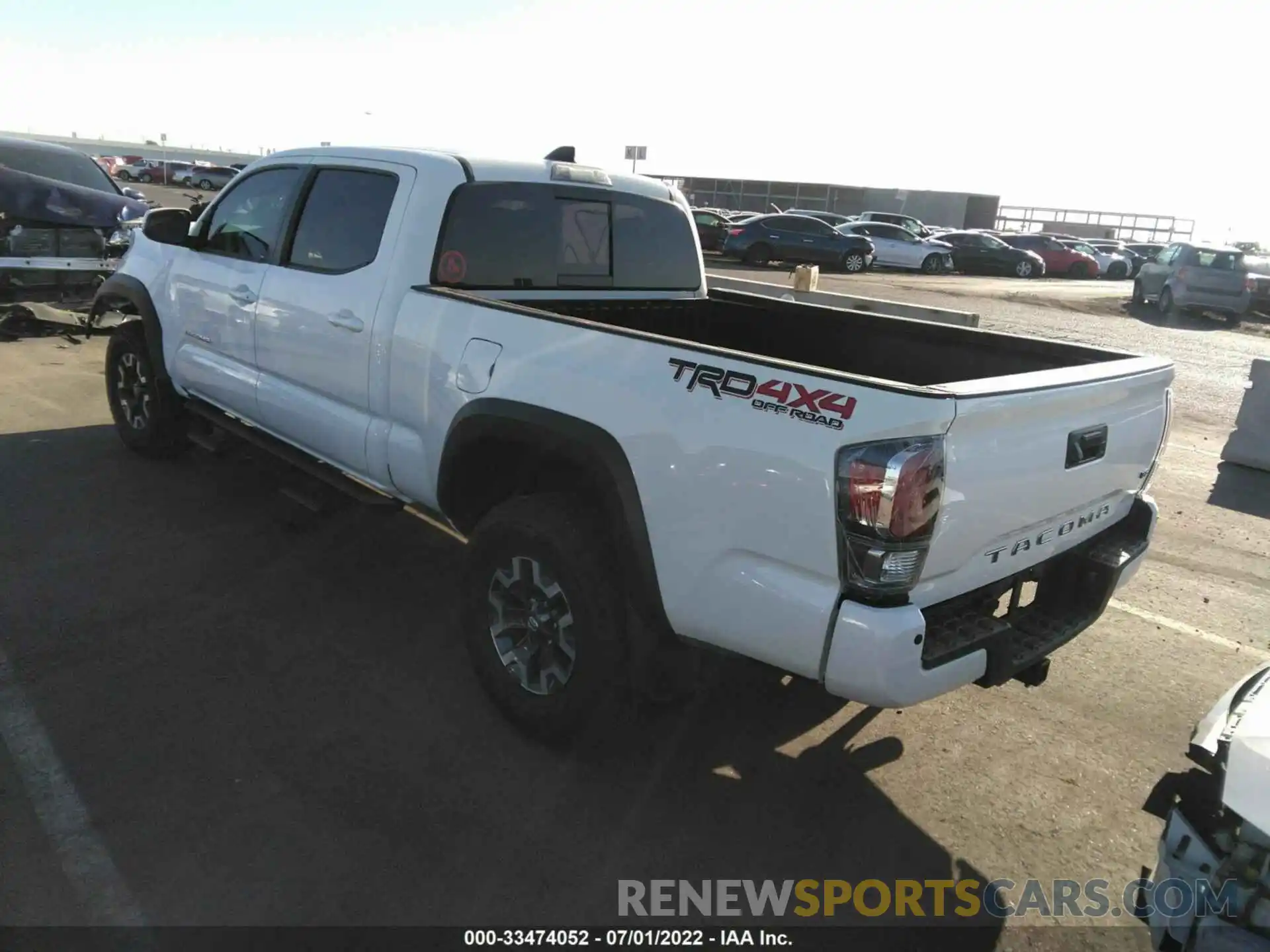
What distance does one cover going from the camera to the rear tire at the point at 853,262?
27056mm

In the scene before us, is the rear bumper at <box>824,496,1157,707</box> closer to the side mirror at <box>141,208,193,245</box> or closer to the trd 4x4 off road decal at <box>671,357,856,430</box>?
the trd 4x4 off road decal at <box>671,357,856,430</box>

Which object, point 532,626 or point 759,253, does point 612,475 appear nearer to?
point 532,626

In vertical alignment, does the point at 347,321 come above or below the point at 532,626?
above

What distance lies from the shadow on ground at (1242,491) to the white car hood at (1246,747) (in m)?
5.34

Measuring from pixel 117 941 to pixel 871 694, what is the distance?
6.96 ft

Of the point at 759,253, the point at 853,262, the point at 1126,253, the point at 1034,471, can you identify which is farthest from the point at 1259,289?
the point at 1034,471

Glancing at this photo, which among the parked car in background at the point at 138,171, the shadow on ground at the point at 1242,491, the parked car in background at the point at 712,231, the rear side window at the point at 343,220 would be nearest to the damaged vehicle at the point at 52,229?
the rear side window at the point at 343,220

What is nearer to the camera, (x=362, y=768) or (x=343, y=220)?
(x=362, y=768)

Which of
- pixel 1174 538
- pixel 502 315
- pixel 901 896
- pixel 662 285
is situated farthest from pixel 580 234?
pixel 1174 538

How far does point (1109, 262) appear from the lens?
35625mm

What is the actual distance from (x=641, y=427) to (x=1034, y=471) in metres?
1.16

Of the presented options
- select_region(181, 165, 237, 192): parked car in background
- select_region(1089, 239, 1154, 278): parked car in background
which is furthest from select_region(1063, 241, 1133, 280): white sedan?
select_region(181, 165, 237, 192): parked car in background

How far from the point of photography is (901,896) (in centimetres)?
284

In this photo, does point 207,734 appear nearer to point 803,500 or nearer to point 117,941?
point 117,941
